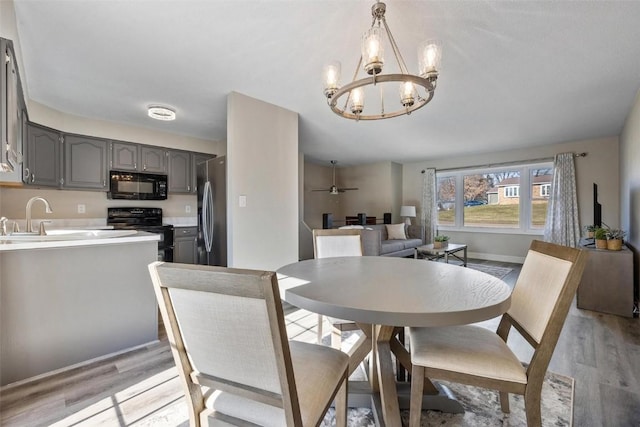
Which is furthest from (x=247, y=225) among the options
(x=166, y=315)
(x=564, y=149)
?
(x=564, y=149)

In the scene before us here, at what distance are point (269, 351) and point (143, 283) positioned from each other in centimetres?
199

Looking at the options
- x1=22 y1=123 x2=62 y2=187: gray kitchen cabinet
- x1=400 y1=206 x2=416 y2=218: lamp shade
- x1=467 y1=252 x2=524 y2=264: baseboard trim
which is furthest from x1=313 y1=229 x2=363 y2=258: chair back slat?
x1=467 y1=252 x2=524 y2=264: baseboard trim

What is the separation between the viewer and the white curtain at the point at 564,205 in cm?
491

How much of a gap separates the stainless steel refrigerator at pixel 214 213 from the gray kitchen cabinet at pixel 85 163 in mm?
1402

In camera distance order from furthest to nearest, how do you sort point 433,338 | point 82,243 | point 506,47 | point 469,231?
point 469,231, point 506,47, point 82,243, point 433,338

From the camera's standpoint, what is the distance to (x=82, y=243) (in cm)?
192

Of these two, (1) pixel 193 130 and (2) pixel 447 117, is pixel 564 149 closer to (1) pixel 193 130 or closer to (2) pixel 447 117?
(2) pixel 447 117

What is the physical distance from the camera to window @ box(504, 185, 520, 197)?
19.1ft

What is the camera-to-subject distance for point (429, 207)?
6.64 metres

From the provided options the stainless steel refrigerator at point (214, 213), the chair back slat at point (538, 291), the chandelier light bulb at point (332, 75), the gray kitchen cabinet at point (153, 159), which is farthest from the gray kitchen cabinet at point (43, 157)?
the chair back slat at point (538, 291)

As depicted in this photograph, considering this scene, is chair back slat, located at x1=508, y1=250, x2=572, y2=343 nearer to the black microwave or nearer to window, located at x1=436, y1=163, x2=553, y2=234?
the black microwave

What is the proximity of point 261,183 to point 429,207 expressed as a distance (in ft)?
16.0

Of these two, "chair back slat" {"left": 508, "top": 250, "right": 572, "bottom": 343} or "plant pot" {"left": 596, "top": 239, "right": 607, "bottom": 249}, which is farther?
"plant pot" {"left": 596, "top": 239, "right": 607, "bottom": 249}

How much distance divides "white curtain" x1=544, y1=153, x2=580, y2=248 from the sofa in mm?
2379
